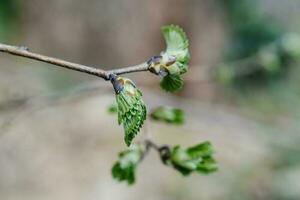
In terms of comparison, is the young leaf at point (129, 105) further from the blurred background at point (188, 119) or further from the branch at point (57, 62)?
the blurred background at point (188, 119)

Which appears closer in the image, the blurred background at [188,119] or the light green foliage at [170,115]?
the light green foliage at [170,115]

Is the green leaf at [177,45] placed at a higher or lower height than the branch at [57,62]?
higher

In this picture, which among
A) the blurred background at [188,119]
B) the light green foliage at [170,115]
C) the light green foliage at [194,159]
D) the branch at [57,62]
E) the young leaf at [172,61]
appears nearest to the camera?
the branch at [57,62]

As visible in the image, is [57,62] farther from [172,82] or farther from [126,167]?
[126,167]

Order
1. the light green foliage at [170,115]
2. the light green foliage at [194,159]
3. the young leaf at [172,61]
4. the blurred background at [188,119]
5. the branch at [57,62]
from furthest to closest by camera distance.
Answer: the blurred background at [188,119], the light green foliage at [170,115], the light green foliage at [194,159], the young leaf at [172,61], the branch at [57,62]

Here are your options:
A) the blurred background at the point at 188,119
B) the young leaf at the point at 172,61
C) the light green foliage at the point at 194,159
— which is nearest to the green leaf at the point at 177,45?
the young leaf at the point at 172,61

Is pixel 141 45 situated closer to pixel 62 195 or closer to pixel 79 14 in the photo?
pixel 79 14

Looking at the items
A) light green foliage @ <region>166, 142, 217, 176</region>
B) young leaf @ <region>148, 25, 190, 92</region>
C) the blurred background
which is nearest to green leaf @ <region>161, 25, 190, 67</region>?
young leaf @ <region>148, 25, 190, 92</region>

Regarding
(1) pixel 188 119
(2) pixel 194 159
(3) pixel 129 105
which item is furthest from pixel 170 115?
(1) pixel 188 119
